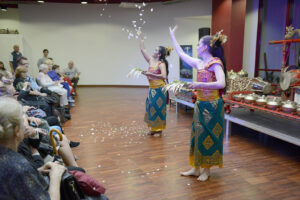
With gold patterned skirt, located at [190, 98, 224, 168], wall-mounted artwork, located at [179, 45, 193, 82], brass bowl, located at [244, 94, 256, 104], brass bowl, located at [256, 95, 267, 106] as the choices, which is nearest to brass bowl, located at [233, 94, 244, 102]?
brass bowl, located at [244, 94, 256, 104]

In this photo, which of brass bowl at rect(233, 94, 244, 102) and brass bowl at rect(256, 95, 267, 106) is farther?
brass bowl at rect(233, 94, 244, 102)

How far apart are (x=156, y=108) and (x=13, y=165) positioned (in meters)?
3.15

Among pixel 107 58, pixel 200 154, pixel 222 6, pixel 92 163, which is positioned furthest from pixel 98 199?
pixel 107 58

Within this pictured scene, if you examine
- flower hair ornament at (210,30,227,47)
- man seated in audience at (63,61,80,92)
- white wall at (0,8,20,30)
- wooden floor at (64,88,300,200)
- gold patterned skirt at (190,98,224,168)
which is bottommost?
wooden floor at (64,88,300,200)

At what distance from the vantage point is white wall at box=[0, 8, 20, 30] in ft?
40.7

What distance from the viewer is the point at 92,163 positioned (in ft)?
10.5

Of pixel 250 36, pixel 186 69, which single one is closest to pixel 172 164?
pixel 250 36

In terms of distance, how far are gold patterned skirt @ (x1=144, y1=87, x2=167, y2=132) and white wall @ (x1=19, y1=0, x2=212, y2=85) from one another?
22.6 feet

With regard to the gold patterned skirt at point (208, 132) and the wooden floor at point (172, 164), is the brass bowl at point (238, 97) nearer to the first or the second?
the wooden floor at point (172, 164)

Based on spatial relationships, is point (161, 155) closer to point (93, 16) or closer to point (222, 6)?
point (222, 6)

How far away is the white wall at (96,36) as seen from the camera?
10.8 metres

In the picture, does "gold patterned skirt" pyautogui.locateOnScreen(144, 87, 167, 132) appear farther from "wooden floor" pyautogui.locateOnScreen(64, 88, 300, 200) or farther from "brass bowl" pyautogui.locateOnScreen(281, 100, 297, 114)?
"brass bowl" pyautogui.locateOnScreen(281, 100, 297, 114)

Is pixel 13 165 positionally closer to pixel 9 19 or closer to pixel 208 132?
pixel 208 132

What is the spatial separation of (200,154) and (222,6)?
6057 mm
